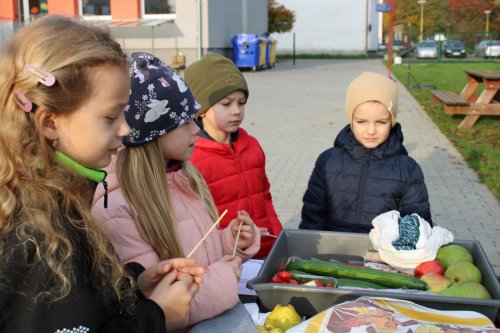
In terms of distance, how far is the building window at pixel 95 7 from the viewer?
68.6 feet

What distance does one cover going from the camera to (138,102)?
230cm

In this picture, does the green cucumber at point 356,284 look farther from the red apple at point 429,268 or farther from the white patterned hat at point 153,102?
the white patterned hat at point 153,102

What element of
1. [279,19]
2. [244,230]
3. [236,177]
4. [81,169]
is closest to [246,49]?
[279,19]

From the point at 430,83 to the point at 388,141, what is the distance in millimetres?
17579

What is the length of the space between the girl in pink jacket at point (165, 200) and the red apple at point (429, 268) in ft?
2.14

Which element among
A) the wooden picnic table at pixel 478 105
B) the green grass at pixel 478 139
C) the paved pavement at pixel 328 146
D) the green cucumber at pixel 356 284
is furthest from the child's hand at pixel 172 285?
the wooden picnic table at pixel 478 105

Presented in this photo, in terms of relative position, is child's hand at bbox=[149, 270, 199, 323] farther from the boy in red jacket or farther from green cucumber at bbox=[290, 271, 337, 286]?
the boy in red jacket

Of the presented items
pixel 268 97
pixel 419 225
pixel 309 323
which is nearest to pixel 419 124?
pixel 268 97

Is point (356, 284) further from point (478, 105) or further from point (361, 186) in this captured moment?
point (478, 105)

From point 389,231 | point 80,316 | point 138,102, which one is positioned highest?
point 138,102

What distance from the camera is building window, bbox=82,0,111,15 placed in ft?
68.6

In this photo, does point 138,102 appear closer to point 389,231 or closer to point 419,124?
point 389,231

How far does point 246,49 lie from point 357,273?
22036 millimetres

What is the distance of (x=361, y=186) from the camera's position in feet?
10.5
